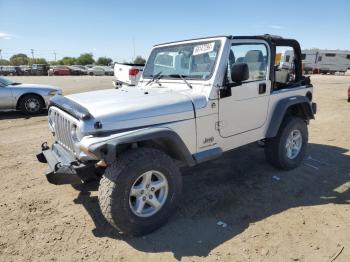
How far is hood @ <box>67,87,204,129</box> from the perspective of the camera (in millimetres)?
3047

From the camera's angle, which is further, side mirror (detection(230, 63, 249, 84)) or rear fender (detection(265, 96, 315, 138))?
rear fender (detection(265, 96, 315, 138))

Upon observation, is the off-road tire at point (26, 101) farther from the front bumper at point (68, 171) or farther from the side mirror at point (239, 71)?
the side mirror at point (239, 71)

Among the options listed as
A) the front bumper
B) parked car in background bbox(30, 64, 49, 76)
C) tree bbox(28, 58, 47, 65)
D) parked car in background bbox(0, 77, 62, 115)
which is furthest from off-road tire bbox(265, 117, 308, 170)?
tree bbox(28, 58, 47, 65)

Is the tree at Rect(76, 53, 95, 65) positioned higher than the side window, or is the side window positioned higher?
the tree at Rect(76, 53, 95, 65)

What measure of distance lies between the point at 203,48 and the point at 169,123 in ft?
4.03

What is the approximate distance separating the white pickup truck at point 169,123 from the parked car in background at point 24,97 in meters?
6.25

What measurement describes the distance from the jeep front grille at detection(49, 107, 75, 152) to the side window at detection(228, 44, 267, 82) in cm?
231

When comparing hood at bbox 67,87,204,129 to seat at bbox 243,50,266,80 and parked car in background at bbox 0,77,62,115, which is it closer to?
seat at bbox 243,50,266,80

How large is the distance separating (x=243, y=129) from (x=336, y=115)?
21.1 feet

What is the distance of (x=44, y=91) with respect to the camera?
9.82 meters

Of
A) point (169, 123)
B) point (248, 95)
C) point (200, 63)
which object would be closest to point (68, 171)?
point (169, 123)

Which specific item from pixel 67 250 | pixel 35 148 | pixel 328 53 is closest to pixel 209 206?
pixel 67 250

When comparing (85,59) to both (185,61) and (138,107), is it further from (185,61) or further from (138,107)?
(138,107)

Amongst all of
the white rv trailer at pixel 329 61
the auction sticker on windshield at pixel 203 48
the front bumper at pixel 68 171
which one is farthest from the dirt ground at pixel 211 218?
the white rv trailer at pixel 329 61
